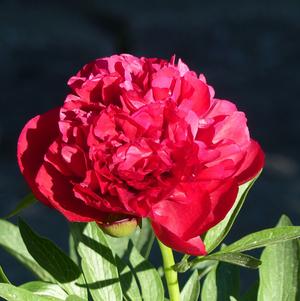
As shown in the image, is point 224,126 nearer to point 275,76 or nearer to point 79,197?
point 79,197

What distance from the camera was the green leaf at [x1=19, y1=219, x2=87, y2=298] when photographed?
0.83 metres

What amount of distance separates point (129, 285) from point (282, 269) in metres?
0.15

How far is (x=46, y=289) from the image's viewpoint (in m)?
0.83

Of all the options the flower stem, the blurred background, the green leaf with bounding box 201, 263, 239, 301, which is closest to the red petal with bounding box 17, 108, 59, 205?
the flower stem

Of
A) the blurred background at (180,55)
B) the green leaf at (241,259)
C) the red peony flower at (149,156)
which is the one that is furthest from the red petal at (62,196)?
the blurred background at (180,55)

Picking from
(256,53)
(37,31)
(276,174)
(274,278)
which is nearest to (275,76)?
(256,53)

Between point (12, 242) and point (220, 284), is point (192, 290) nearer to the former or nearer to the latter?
point (220, 284)

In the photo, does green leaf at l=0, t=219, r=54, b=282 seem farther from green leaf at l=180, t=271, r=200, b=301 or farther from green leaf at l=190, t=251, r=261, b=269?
green leaf at l=190, t=251, r=261, b=269

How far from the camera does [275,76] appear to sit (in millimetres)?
3521

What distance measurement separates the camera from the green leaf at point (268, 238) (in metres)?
0.74

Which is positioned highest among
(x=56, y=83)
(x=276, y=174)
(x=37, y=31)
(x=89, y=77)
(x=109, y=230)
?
(x=37, y=31)

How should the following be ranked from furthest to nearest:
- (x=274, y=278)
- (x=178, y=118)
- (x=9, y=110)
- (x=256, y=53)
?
(x=256, y=53) → (x=9, y=110) → (x=274, y=278) → (x=178, y=118)

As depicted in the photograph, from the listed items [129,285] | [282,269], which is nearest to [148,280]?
[129,285]

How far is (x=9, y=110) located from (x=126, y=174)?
2.69m
